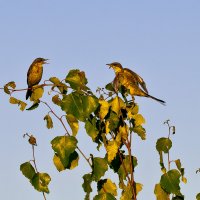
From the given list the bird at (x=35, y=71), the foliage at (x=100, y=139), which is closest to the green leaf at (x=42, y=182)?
the foliage at (x=100, y=139)

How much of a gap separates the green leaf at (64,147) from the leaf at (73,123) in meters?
0.20

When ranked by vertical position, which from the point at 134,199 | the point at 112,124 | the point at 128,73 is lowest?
the point at 134,199

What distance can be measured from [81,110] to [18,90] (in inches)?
30.9

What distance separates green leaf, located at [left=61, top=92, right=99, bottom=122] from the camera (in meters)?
3.59

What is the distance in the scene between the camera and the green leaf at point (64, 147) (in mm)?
3686

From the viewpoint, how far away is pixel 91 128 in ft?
13.1

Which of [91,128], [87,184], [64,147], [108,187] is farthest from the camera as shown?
[87,184]

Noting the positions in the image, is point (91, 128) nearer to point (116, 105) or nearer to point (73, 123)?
point (73, 123)

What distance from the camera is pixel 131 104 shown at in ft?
14.4

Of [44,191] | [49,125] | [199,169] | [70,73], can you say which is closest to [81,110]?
[70,73]

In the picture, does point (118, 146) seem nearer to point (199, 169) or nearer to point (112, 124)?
point (112, 124)

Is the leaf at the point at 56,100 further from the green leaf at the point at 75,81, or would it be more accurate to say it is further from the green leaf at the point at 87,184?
the green leaf at the point at 87,184

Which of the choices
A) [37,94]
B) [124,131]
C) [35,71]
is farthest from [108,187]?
[35,71]

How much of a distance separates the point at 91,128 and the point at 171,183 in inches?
36.5
